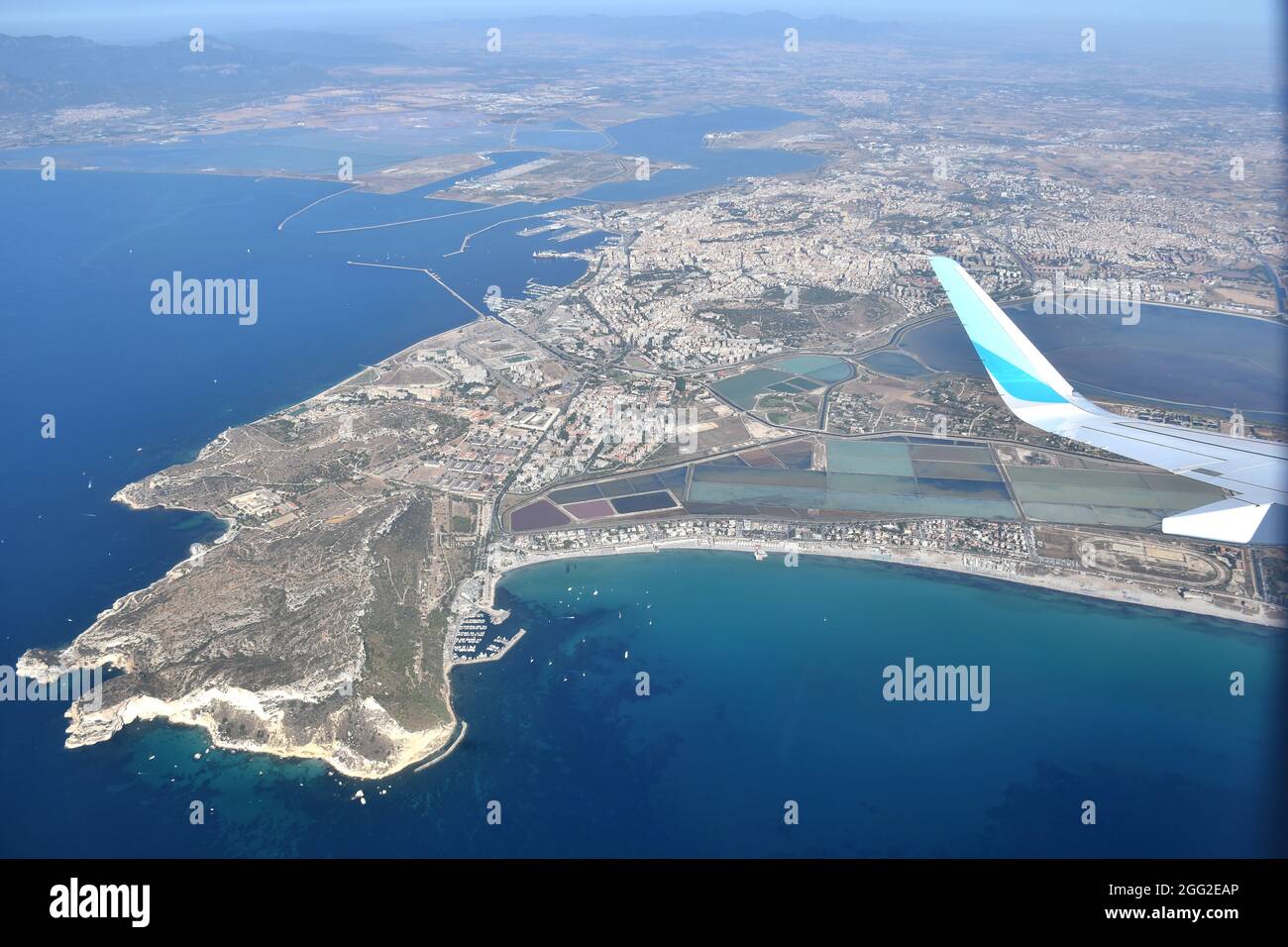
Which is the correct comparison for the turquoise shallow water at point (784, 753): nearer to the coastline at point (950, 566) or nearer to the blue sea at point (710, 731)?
the blue sea at point (710, 731)

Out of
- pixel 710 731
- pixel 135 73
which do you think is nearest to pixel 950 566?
pixel 710 731

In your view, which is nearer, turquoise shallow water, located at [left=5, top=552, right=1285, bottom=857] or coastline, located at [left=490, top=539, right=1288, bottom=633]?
turquoise shallow water, located at [left=5, top=552, right=1285, bottom=857]

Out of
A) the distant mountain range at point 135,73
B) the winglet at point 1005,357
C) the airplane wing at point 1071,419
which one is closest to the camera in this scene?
the airplane wing at point 1071,419

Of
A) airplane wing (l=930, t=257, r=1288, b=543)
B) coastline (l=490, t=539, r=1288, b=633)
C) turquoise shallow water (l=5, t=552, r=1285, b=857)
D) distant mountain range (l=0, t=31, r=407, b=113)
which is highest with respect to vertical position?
distant mountain range (l=0, t=31, r=407, b=113)

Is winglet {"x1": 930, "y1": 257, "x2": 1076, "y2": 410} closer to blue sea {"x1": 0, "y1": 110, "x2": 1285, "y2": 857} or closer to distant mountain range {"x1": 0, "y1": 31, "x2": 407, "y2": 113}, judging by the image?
blue sea {"x1": 0, "y1": 110, "x2": 1285, "y2": 857}

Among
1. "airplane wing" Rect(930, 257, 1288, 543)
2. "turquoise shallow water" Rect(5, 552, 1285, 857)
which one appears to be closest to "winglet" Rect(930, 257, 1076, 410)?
"airplane wing" Rect(930, 257, 1288, 543)

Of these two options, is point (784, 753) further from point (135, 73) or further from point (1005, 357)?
point (135, 73)

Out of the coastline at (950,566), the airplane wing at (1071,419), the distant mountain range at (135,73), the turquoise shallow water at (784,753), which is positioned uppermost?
the distant mountain range at (135,73)

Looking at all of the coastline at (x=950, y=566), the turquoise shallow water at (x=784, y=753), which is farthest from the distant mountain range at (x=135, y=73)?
the turquoise shallow water at (x=784, y=753)

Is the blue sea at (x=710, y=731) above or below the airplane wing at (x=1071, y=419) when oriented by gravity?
below
